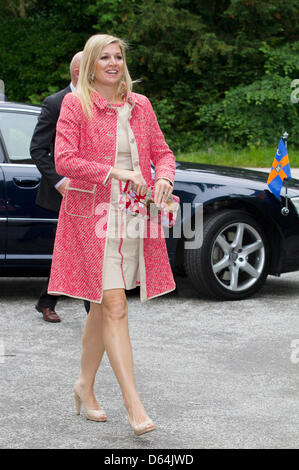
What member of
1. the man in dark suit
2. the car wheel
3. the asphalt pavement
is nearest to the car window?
the asphalt pavement

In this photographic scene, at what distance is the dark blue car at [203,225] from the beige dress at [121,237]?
2.84 m

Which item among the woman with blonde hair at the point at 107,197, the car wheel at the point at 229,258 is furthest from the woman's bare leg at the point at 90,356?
the car wheel at the point at 229,258

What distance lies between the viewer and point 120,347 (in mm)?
4008

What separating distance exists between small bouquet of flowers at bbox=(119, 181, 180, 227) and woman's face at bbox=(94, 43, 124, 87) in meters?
0.47

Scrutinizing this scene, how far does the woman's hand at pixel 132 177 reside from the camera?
13.0 ft

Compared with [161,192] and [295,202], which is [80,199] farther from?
[295,202]

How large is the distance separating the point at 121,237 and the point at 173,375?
1297 mm

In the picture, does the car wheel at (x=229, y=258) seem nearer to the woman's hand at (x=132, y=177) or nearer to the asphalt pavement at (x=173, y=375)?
the asphalt pavement at (x=173, y=375)

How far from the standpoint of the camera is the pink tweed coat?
4.02 meters

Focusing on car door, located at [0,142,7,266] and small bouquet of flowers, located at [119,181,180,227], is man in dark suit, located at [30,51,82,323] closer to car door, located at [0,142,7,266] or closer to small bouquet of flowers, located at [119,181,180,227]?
car door, located at [0,142,7,266]

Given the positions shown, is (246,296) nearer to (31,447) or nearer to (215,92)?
(31,447)

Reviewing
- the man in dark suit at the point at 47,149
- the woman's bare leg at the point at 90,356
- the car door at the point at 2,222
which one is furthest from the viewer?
the car door at the point at 2,222

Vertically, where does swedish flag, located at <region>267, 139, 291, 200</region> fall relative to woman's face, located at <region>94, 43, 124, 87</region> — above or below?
below

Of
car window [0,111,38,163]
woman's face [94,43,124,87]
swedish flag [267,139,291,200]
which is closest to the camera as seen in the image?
woman's face [94,43,124,87]
